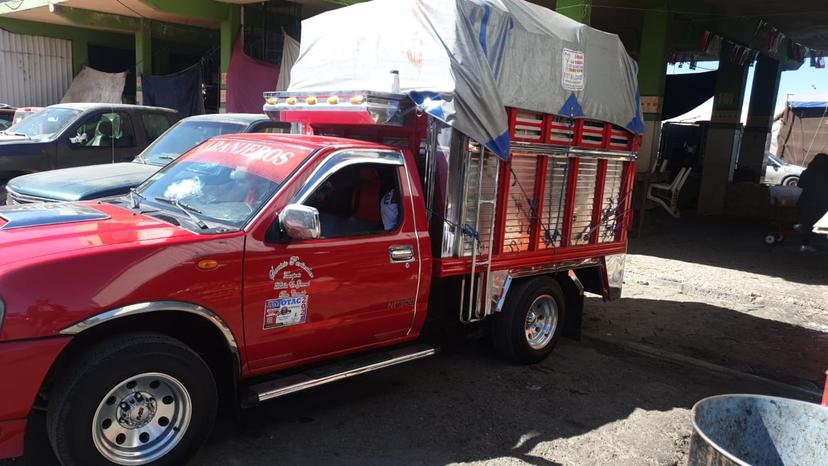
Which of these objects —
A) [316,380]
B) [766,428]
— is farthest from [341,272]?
[766,428]

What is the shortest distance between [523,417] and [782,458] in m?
1.79

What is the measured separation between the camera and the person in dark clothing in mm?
11148

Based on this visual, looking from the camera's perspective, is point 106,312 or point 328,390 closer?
point 106,312

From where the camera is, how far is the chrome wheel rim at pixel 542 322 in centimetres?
551

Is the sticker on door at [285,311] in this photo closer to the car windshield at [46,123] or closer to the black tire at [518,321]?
the black tire at [518,321]

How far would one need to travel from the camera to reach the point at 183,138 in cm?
816

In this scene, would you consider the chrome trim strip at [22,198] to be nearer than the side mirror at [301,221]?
No

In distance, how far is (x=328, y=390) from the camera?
466 cm

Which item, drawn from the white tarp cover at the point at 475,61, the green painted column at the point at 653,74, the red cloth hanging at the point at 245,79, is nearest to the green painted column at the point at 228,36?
the red cloth hanging at the point at 245,79

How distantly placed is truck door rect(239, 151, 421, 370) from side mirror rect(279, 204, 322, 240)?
143 millimetres

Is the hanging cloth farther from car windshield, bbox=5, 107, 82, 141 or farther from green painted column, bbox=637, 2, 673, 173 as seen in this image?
green painted column, bbox=637, 2, 673, 173

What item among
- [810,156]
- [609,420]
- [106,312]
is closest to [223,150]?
[106,312]

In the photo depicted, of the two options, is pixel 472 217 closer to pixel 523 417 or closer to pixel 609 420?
pixel 523 417

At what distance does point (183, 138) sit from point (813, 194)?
35.0 feet
